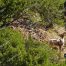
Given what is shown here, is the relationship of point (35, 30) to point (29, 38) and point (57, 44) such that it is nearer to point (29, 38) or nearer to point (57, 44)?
point (57, 44)

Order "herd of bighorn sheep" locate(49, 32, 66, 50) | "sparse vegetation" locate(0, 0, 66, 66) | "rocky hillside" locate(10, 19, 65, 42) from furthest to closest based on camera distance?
1. "rocky hillside" locate(10, 19, 65, 42)
2. "herd of bighorn sheep" locate(49, 32, 66, 50)
3. "sparse vegetation" locate(0, 0, 66, 66)

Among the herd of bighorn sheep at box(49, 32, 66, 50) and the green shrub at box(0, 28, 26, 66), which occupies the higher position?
the green shrub at box(0, 28, 26, 66)

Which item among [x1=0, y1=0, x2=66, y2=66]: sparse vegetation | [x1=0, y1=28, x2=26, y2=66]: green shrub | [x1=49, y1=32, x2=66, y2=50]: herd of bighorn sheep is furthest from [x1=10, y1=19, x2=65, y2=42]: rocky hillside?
[x1=0, y1=28, x2=26, y2=66]: green shrub

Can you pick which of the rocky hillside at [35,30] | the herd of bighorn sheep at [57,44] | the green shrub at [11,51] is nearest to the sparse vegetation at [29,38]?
the green shrub at [11,51]

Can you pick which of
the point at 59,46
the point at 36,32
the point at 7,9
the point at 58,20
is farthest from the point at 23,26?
the point at 7,9

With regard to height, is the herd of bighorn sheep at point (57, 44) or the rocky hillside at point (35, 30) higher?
the rocky hillside at point (35, 30)

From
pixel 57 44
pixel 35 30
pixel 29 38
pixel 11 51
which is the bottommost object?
pixel 57 44

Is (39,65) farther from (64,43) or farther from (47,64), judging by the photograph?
(64,43)

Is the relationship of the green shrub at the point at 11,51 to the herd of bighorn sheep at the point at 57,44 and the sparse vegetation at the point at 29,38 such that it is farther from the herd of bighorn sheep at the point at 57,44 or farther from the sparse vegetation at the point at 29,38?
the herd of bighorn sheep at the point at 57,44

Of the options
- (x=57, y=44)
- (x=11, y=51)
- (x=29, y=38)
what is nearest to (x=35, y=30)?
(x=57, y=44)

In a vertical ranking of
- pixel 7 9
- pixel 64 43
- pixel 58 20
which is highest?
pixel 7 9

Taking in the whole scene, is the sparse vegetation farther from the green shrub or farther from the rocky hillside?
the rocky hillside
